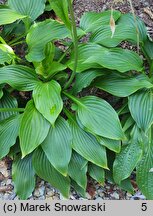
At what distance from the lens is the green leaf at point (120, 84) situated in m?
2.80

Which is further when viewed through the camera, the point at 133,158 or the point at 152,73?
the point at 152,73

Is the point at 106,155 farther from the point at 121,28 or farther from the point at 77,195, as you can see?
the point at 121,28

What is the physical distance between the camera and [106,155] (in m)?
2.91

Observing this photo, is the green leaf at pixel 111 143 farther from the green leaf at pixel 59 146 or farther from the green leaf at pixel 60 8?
the green leaf at pixel 60 8

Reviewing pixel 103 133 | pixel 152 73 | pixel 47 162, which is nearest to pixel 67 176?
pixel 47 162

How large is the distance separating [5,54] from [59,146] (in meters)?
0.86

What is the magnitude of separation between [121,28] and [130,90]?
0.56 metres

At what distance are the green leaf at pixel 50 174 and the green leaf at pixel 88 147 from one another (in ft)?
0.80

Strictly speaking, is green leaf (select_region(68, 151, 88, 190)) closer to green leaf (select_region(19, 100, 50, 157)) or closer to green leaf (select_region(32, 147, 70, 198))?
green leaf (select_region(32, 147, 70, 198))

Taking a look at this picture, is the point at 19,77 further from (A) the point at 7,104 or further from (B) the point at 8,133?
(B) the point at 8,133

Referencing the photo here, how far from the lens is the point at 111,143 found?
2.76 m

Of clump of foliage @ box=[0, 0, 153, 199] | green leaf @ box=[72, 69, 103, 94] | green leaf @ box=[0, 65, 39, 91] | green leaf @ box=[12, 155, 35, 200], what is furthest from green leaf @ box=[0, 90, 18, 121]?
green leaf @ box=[72, 69, 103, 94]

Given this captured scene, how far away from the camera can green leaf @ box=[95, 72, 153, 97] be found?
2801 mm

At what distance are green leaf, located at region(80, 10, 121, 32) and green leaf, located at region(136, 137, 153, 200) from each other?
1.09 m
